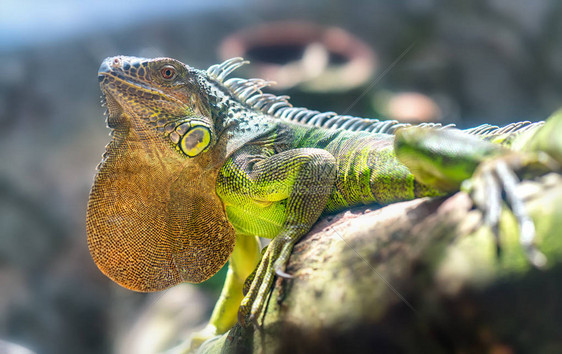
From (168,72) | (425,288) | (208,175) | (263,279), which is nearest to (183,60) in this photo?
Result: (168,72)

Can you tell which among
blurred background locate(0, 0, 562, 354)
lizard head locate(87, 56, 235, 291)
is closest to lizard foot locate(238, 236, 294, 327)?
lizard head locate(87, 56, 235, 291)

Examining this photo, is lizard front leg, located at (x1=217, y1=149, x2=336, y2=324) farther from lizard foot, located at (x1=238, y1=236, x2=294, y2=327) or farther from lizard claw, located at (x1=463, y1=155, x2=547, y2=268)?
lizard claw, located at (x1=463, y1=155, x2=547, y2=268)

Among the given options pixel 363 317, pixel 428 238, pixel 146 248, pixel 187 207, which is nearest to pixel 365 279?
pixel 363 317

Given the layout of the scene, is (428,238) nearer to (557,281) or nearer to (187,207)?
(557,281)

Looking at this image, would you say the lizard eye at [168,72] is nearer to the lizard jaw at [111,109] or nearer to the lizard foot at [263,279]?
the lizard jaw at [111,109]

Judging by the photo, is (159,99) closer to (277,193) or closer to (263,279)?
(277,193)

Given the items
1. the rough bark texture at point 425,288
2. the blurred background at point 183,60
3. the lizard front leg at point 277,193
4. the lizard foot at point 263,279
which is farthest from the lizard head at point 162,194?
the rough bark texture at point 425,288
